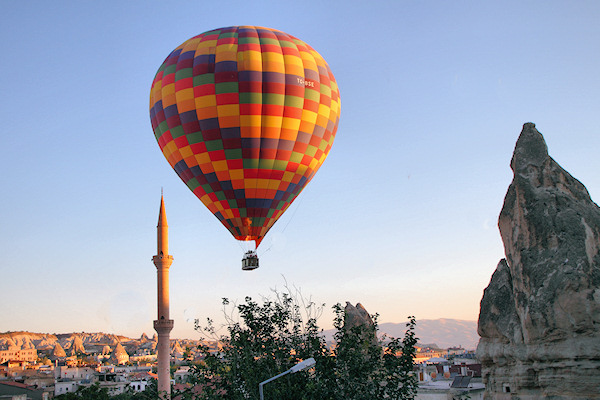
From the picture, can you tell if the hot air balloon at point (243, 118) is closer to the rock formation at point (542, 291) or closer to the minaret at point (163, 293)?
the rock formation at point (542, 291)

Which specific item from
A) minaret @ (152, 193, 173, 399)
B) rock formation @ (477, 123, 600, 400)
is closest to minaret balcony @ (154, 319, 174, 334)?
minaret @ (152, 193, 173, 399)

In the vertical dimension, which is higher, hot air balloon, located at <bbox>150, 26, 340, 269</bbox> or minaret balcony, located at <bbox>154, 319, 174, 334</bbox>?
hot air balloon, located at <bbox>150, 26, 340, 269</bbox>

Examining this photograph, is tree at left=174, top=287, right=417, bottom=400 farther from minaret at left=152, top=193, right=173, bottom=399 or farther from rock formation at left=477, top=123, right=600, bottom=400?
minaret at left=152, top=193, right=173, bottom=399

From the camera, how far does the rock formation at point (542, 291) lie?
66.1 feet

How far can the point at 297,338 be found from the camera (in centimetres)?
2080

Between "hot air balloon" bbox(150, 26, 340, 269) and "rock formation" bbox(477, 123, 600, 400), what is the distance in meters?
9.16

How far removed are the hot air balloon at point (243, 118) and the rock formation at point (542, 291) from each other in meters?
9.16

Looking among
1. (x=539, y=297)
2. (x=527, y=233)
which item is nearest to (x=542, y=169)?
(x=527, y=233)

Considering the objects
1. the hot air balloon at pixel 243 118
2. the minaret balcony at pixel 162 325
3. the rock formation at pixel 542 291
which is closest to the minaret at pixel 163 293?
the minaret balcony at pixel 162 325

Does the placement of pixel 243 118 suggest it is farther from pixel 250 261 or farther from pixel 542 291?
pixel 542 291

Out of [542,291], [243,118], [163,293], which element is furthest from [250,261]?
[163,293]

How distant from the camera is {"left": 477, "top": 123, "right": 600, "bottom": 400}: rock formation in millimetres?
20141

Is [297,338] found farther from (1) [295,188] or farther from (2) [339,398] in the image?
(1) [295,188]

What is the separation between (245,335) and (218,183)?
850cm
